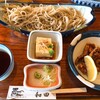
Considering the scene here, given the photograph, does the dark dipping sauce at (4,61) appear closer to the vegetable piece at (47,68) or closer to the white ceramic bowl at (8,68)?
the white ceramic bowl at (8,68)

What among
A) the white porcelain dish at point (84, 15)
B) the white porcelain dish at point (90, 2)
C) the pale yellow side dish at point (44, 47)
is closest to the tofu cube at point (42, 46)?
the pale yellow side dish at point (44, 47)

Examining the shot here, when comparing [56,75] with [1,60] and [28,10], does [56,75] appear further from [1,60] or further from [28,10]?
[28,10]

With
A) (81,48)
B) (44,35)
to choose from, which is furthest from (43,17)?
(81,48)

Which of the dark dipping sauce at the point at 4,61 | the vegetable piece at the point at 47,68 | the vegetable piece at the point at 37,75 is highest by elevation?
the dark dipping sauce at the point at 4,61

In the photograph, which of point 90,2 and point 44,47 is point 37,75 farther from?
point 90,2

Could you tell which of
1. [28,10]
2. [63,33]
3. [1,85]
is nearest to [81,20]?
[63,33]

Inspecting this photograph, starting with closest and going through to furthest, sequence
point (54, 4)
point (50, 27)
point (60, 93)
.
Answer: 1. point (60, 93)
2. point (50, 27)
3. point (54, 4)
